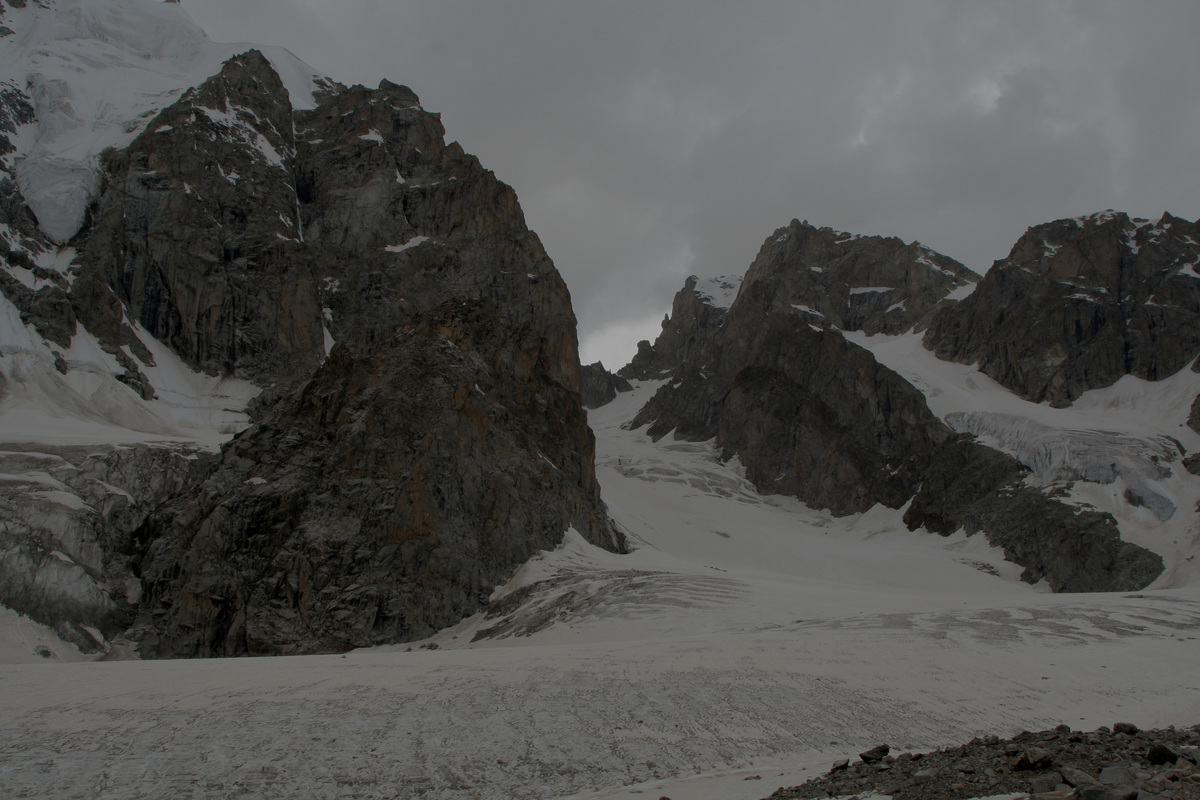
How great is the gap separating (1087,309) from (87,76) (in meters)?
127

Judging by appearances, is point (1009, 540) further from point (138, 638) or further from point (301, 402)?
point (138, 638)

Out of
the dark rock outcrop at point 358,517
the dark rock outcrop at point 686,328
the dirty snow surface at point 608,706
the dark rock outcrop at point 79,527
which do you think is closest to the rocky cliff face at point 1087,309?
the dark rock outcrop at point 686,328

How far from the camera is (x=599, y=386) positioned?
579 ft

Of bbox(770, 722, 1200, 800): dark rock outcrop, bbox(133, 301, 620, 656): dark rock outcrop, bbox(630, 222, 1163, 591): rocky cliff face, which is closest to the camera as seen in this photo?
bbox(770, 722, 1200, 800): dark rock outcrop

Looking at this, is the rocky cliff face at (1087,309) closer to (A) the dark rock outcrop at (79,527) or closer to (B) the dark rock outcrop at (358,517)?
(B) the dark rock outcrop at (358,517)

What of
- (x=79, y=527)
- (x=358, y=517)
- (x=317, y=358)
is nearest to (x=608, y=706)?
(x=358, y=517)

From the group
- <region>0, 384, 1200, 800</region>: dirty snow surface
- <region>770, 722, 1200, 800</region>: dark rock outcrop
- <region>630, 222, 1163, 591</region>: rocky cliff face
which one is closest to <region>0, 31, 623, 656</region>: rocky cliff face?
<region>0, 384, 1200, 800</region>: dirty snow surface

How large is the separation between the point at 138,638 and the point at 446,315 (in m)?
24.5

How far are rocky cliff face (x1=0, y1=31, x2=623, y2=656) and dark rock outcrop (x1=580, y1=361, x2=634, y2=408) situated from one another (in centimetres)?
8936

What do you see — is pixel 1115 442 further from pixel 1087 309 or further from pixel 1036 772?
pixel 1036 772

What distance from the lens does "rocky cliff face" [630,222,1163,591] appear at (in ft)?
233

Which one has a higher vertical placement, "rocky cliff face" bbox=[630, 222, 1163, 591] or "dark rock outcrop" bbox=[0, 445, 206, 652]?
"rocky cliff face" bbox=[630, 222, 1163, 591]

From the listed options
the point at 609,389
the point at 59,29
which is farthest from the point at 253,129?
the point at 609,389

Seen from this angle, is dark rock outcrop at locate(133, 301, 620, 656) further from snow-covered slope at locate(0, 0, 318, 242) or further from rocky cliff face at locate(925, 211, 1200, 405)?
rocky cliff face at locate(925, 211, 1200, 405)
